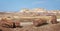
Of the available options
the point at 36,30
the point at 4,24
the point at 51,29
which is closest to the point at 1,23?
the point at 4,24

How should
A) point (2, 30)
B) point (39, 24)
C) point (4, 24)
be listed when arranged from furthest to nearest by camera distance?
point (39, 24) → point (4, 24) → point (2, 30)

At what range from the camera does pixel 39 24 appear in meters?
20.9

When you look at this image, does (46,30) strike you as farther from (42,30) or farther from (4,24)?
(4,24)

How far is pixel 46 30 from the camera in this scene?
17.2 metres

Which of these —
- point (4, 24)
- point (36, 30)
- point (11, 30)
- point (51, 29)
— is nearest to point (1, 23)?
A: point (4, 24)

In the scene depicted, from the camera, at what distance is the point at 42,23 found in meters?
21.2

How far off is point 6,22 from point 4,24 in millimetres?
447

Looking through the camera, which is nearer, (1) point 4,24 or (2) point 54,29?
(2) point 54,29

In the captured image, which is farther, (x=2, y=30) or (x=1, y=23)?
(x=1, y=23)

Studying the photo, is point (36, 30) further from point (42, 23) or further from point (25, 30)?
point (42, 23)

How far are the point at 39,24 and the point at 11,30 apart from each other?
4.46 metres

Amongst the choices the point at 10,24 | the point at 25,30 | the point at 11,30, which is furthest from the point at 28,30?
the point at 10,24

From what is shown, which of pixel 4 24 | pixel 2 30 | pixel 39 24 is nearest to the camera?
pixel 2 30

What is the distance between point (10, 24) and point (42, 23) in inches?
144
